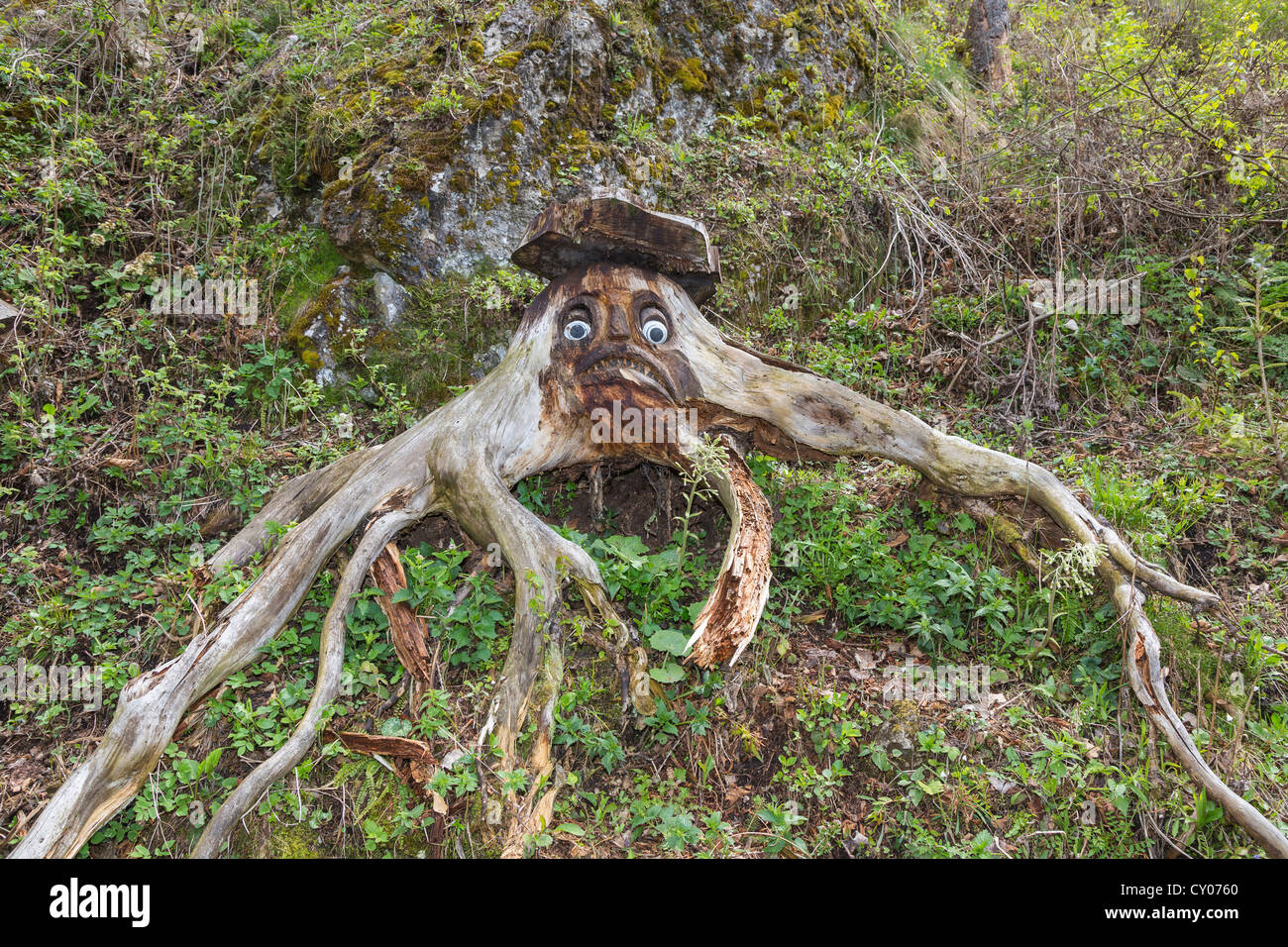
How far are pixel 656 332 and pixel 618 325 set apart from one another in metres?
0.25

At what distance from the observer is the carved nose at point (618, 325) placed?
445cm

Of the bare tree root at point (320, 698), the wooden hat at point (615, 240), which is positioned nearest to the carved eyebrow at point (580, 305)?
the wooden hat at point (615, 240)

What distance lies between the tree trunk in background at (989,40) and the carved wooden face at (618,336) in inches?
306

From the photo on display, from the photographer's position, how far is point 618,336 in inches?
175

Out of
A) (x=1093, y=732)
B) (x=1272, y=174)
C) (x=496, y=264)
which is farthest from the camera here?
(x=496, y=264)

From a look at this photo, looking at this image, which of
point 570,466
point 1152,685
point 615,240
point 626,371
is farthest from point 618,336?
point 1152,685

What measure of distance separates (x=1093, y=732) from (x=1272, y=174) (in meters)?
4.56

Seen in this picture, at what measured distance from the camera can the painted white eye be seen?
455cm

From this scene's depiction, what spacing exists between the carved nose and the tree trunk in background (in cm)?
800

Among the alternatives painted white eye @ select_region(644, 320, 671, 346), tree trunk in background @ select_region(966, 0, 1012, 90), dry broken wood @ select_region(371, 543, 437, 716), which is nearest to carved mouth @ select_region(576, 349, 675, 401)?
painted white eye @ select_region(644, 320, 671, 346)

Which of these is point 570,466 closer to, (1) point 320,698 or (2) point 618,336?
(2) point 618,336

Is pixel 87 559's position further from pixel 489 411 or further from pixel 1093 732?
pixel 1093 732

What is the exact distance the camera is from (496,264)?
583 cm

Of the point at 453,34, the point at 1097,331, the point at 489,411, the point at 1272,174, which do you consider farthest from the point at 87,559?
the point at 1272,174
